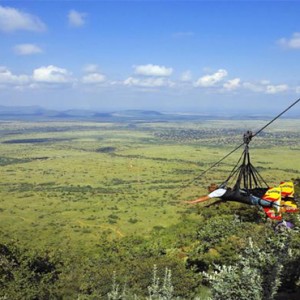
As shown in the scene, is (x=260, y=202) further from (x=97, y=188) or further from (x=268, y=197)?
(x=97, y=188)

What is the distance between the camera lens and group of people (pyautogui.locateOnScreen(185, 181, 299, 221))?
1513 cm

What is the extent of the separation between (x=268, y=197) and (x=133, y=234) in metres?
44.9

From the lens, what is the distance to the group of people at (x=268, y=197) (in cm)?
1513

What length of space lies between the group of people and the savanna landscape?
83cm

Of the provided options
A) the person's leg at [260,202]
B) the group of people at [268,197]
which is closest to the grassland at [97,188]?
the group of people at [268,197]

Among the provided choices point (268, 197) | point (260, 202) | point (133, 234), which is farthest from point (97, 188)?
point (268, 197)

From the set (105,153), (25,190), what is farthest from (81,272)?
(105,153)

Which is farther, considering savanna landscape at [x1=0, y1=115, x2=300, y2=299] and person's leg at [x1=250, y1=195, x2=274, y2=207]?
person's leg at [x1=250, y1=195, x2=274, y2=207]

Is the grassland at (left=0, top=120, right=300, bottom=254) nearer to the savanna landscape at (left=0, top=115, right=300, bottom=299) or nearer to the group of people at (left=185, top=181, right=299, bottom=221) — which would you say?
the savanna landscape at (left=0, top=115, right=300, bottom=299)

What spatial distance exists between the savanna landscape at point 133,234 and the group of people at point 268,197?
0.83 m

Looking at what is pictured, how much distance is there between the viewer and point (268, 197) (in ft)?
49.6

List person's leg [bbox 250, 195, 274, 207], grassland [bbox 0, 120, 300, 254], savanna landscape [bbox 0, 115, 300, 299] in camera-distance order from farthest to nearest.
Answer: grassland [bbox 0, 120, 300, 254] < person's leg [bbox 250, 195, 274, 207] < savanna landscape [bbox 0, 115, 300, 299]

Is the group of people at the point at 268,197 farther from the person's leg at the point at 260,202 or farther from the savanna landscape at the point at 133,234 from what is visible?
the savanna landscape at the point at 133,234

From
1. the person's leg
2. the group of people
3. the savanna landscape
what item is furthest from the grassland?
the person's leg
